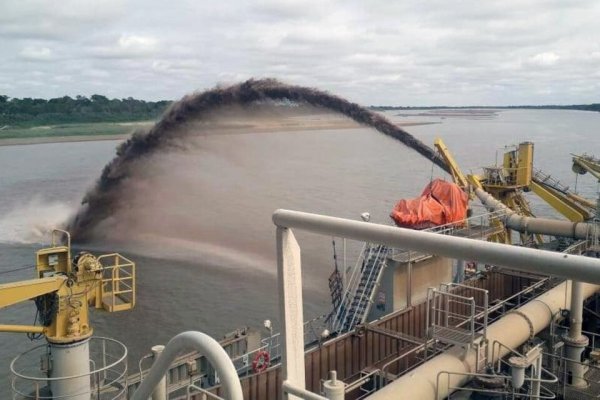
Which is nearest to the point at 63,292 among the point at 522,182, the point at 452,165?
the point at 452,165

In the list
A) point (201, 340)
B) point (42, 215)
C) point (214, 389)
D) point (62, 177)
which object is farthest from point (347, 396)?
point (62, 177)

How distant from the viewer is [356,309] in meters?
17.6

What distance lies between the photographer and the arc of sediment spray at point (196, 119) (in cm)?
2614

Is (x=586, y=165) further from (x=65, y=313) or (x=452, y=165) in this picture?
(x=65, y=313)

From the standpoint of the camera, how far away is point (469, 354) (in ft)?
34.7

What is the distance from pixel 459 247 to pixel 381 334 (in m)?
12.4

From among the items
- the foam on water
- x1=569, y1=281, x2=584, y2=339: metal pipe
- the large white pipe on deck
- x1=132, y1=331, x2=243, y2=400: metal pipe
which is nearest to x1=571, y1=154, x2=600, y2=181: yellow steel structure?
the large white pipe on deck

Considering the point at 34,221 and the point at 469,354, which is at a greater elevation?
the point at 469,354

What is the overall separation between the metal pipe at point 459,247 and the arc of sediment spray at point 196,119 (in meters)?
23.3

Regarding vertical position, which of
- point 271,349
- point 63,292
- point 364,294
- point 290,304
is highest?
point 290,304

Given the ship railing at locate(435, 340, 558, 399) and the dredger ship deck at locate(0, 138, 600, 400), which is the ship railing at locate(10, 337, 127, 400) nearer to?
the dredger ship deck at locate(0, 138, 600, 400)

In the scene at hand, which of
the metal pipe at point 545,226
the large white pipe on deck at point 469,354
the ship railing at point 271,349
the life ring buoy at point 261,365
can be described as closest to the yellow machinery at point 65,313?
the ship railing at point 271,349

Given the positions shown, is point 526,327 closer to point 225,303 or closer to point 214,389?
point 214,389

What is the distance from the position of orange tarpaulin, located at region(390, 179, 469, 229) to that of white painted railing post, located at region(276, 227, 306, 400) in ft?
54.3
